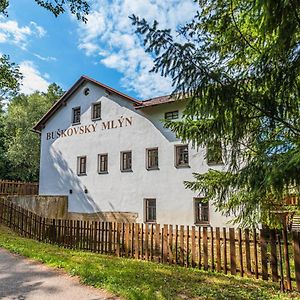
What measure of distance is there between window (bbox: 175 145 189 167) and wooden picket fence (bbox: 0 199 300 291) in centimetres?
550

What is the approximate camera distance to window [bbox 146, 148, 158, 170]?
16.4m

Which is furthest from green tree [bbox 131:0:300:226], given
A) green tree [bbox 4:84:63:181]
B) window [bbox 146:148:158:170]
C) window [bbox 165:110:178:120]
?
green tree [bbox 4:84:63:181]

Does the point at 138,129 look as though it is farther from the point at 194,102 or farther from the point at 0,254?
the point at 194,102

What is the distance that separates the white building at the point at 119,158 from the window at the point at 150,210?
0.12 ft

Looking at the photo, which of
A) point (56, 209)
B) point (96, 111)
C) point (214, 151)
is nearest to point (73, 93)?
point (96, 111)

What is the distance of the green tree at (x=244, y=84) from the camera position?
3596 mm

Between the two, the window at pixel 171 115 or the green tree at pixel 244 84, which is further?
the window at pixel 171 115

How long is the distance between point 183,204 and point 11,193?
11415 millimetres

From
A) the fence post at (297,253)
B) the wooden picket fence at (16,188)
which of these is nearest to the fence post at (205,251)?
the fence post at (297,253)

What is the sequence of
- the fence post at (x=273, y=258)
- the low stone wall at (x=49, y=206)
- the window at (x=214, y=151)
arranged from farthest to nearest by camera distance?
the low stone wall at (x=49, y=206)
the fence post at (x=273, y=258)
the window at (x=214, y=151)

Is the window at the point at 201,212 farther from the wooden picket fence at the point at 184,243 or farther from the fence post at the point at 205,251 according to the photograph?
the fence post at the point at 205,251

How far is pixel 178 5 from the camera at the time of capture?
5.90 metres

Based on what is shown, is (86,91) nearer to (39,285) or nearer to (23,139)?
(23,139)

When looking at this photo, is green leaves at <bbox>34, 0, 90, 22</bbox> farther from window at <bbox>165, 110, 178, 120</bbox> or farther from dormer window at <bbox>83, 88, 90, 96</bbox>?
dormer window at <bbox>83, 88, 90, 96</bbox>
